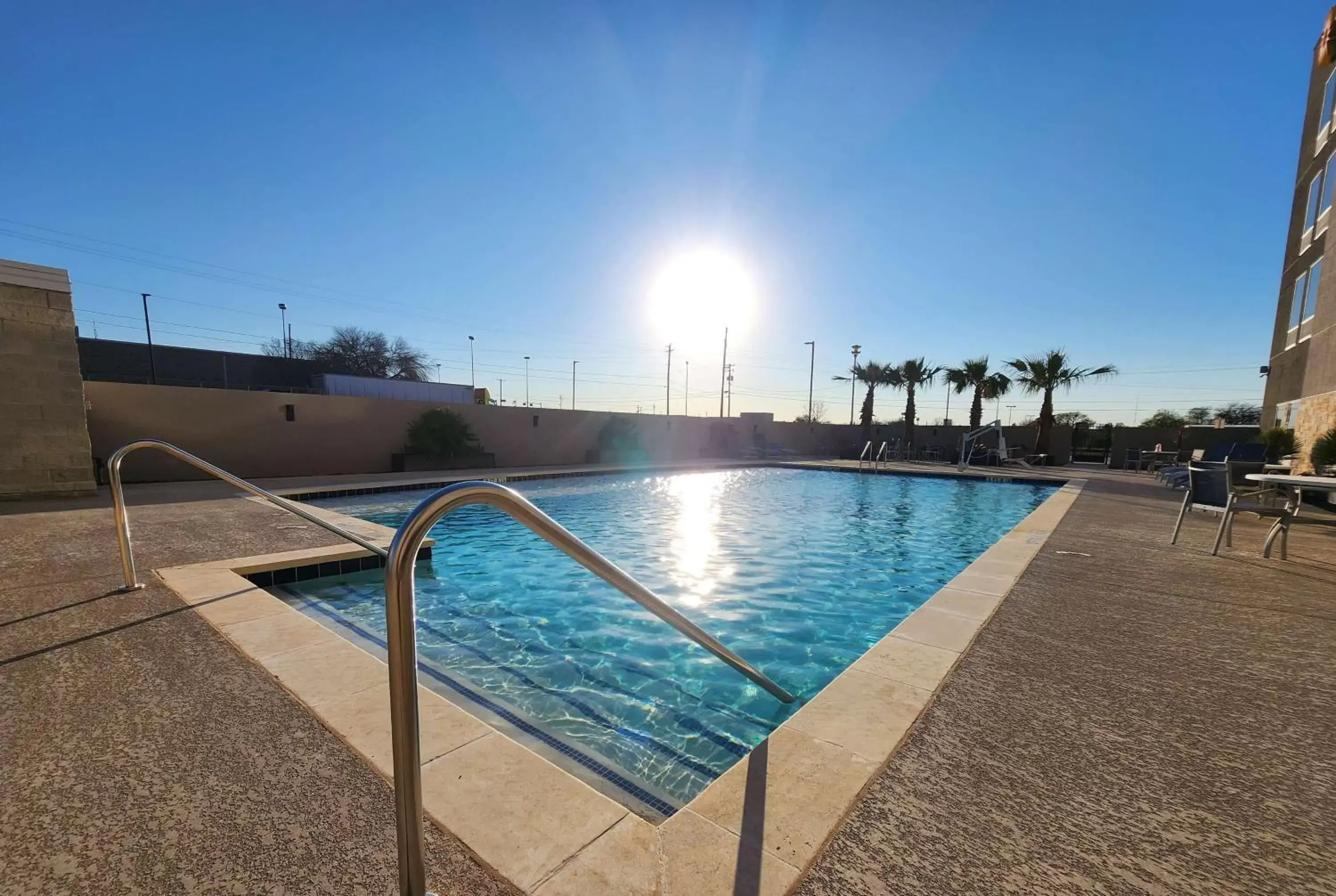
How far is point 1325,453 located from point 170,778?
12.6 metres

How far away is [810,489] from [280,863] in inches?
468

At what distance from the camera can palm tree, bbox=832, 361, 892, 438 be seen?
24.6 m

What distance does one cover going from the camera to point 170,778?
1527 mm

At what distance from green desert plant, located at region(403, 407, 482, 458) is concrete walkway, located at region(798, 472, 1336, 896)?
12878mm

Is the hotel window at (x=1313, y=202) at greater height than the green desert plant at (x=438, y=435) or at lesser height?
greater

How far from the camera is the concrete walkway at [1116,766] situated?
4.03 feet

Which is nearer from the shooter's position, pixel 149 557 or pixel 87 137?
pixel 149 557

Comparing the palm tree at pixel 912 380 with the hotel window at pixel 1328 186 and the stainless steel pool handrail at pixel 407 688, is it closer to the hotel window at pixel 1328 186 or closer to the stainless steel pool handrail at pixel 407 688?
the hotel window at pixel 1328 186

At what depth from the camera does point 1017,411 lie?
139ft

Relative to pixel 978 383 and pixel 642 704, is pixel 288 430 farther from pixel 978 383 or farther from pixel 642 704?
pixel 978 383

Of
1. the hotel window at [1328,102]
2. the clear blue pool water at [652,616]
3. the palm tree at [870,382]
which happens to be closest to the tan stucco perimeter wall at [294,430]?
the clear blue pool water at [652,616]

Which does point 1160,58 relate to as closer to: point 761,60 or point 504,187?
point 761,60

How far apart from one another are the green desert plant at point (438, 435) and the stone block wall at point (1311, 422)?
663 inches

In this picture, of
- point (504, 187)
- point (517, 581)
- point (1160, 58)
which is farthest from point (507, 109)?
point (1160, 58)
